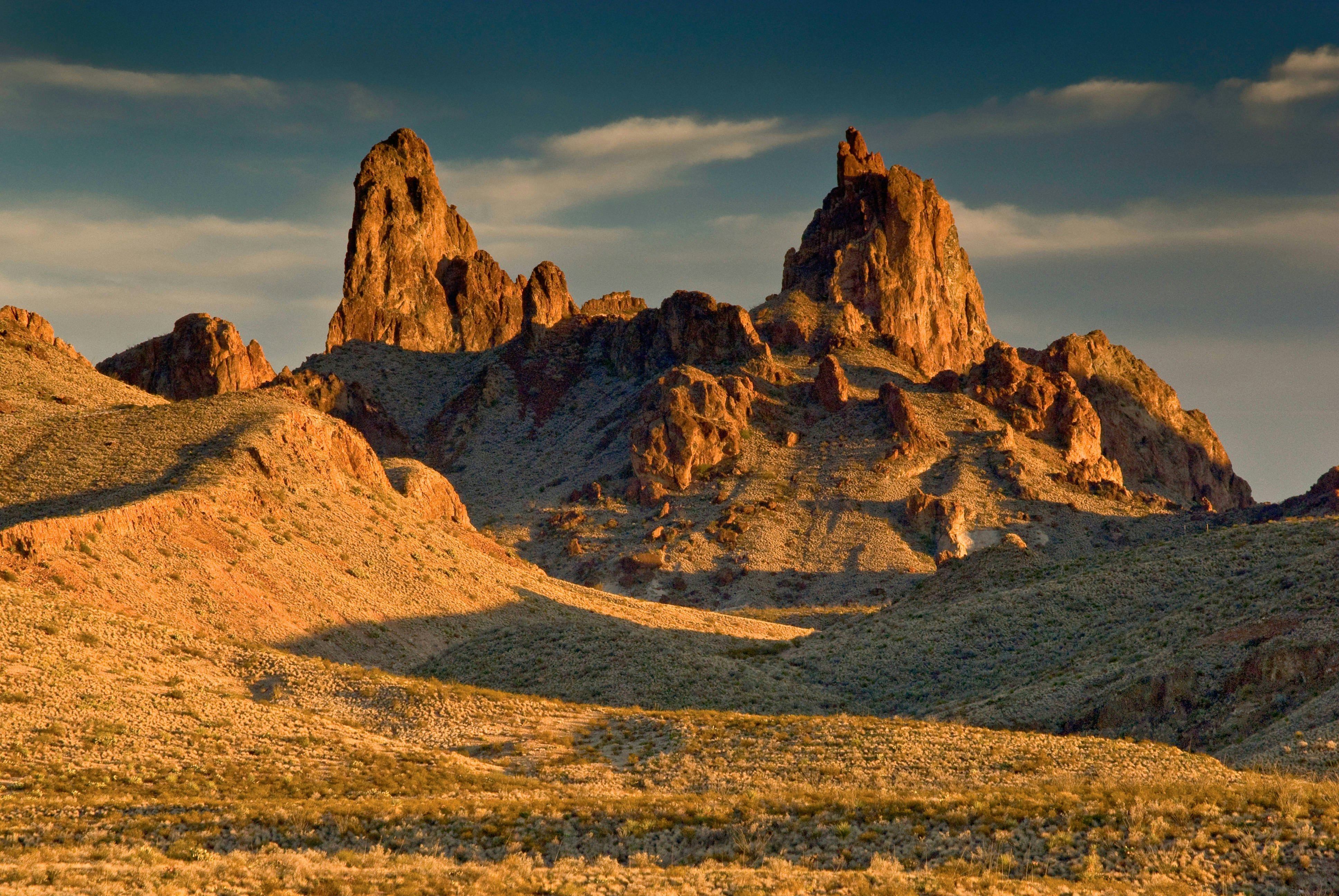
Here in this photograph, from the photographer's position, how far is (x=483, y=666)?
6250 centimetres

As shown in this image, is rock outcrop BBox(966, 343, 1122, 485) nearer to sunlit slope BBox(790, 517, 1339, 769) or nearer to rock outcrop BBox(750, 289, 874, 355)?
rock outcrop BBox(750, 289, 874, 355)

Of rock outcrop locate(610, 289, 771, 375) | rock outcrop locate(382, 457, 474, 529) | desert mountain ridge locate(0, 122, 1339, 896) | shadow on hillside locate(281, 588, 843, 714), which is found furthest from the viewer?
rock outcrop locate(610, 289, 771, 375)

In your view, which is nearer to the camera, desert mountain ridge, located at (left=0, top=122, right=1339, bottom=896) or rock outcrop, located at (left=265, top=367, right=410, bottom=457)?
desert mountain ridge, located at (left=0, top=122, right=1339, bottom=896)

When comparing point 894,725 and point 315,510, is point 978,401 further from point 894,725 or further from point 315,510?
point 894,725

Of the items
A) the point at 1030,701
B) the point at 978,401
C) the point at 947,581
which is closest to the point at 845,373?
the point at 978,401

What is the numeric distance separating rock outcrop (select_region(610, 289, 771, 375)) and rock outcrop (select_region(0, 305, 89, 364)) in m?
86.7

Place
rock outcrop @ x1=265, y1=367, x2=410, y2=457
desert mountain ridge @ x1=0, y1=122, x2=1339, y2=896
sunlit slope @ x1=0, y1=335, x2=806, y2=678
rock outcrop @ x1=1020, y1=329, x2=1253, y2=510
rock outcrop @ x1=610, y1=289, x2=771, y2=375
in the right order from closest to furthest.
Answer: desert mountain ridge @ x1=0, y1=122, x2=1339, y2=896, sunlit slope @ x1=0, y1=335, x2=806, y2=678, rock outcrop @ x1=265, y1=367, x2=410, y2=457, rock outcrop @ x1=610, y1=289, x2=771, y2=375, rock outcrop @ x1=1020, y1=329, x2=1253, y2=510

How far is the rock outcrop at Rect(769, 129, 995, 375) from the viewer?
182000 mm

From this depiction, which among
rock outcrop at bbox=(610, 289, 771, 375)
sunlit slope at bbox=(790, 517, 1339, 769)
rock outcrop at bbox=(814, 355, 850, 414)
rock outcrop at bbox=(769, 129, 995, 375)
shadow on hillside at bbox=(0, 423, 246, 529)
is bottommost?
sunlit slope at bbox=(790, 517, 1339, 769)

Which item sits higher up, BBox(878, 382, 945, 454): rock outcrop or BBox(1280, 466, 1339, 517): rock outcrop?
BBox(878, 382, 945, 454): rock outcrop

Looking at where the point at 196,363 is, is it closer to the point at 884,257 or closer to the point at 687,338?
the point at 687,338

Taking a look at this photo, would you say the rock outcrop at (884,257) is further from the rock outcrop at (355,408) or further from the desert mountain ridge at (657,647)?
the rock outcrop at (355,408)

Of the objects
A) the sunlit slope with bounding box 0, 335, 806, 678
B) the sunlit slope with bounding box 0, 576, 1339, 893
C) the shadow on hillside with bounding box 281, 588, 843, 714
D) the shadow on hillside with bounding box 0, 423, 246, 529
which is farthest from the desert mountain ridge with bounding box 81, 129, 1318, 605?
the sunlit slope with bounding box 0, 576, 1339, 893

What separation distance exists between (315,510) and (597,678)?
23044 millimetres
